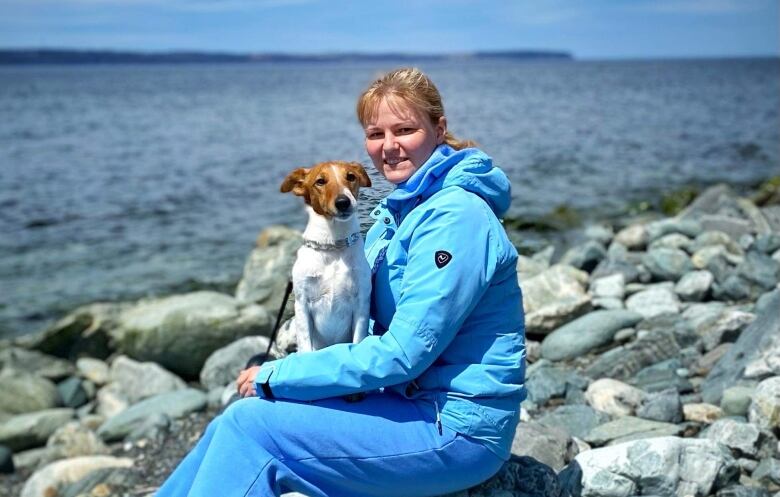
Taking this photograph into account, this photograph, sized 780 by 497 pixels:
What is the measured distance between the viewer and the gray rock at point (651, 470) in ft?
15.6

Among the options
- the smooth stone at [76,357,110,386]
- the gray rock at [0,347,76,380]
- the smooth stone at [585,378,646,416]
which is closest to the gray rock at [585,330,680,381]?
the smooth stone at [585,378,646,416]

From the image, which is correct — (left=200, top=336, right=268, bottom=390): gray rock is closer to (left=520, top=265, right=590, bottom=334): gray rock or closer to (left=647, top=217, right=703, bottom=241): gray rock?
(left=520, top=265, right=590, bottom=334): gray rock

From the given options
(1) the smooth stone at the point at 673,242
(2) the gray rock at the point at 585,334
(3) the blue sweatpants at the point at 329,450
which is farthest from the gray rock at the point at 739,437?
(1) the smooth stone at the point at 673,242

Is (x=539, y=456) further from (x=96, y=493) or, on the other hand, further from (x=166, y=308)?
(x=166, y=308)

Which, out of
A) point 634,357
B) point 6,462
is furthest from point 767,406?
point 6,462

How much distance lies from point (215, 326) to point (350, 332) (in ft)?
22.4

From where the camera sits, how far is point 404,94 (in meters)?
3.90

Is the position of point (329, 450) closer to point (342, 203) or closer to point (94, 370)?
point (342, 203)

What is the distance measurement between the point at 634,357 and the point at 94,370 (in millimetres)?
6920

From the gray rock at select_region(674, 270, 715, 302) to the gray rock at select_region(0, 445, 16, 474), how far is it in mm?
7189

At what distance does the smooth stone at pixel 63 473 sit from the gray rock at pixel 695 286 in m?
5.97

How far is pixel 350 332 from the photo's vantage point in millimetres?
4082

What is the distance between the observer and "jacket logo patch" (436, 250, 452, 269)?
3.58m

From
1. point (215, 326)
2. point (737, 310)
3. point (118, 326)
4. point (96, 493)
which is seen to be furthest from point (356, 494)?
point (118, 326)
